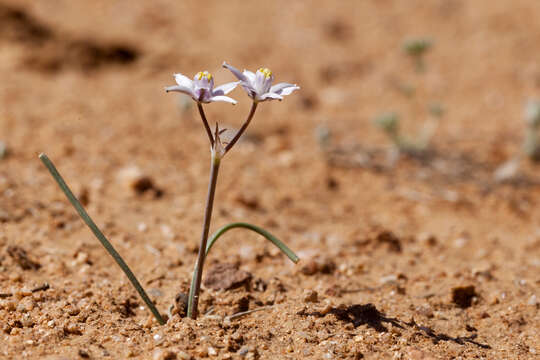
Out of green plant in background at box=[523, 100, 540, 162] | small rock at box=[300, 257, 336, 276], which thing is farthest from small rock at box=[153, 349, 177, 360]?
green plant in background at box=[523, 100, 540, 162]

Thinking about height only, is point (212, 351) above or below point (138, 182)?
below

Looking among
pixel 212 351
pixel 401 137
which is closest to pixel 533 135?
pixel 401 137

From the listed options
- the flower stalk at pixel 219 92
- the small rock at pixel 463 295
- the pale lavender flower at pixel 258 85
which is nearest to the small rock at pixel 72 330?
the flower stalk at pixel 219 92

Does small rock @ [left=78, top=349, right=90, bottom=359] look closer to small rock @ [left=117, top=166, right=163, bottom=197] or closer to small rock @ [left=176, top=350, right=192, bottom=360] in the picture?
small rock @ [left=176, top=350, right=192, bottom=360]

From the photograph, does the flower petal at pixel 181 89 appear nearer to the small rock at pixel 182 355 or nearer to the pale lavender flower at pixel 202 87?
the pale lavender flower at pixel 202 87

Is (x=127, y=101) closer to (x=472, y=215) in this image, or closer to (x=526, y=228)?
(x=472, y=215)

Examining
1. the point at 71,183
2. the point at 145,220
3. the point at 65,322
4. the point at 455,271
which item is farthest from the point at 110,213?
the point at 455,271

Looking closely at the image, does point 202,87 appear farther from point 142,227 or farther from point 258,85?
point 142,227

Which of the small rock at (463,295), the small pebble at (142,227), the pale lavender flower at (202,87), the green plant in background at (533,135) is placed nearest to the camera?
A: the pale lavender flower at (202,87)
